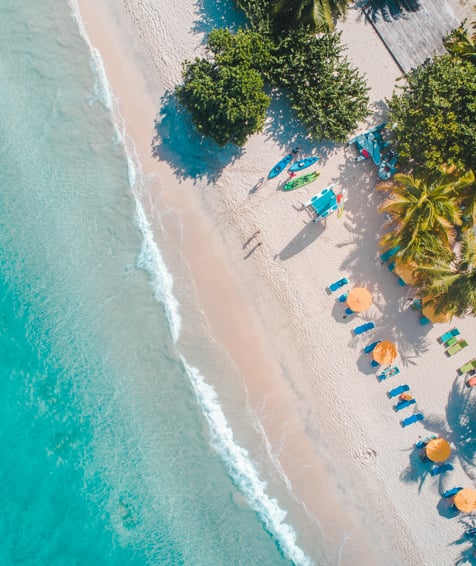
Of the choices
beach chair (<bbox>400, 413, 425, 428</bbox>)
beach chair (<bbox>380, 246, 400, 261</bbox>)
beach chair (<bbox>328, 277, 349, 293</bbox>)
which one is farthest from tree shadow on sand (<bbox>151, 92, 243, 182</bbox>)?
beach chair (<bbox>400, 413, 425, 428</bbox>)

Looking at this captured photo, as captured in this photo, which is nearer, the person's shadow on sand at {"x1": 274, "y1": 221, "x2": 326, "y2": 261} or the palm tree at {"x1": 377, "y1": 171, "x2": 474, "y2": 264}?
the palm tree at {"x1": 377, "y1": 171, "x2": 474, "y2": 264}

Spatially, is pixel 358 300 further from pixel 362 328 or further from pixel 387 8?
pixel 387 8

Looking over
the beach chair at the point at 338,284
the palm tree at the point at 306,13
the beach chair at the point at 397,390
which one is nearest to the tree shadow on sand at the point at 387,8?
the palm tree at the point at 306,13

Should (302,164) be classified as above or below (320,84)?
below

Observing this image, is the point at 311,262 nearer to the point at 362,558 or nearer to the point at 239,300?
the point at 239,300

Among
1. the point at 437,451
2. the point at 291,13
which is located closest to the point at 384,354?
the point at 437,451

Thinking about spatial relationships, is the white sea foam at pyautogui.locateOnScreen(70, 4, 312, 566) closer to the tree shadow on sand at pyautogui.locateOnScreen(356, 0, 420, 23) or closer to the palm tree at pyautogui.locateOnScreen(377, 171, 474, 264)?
the palm tree at pyautogui.locateOnScreen(377, 171, 474, 264)

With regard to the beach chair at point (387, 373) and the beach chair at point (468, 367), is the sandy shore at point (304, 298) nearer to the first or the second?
the beach chair at point (468, 367)
